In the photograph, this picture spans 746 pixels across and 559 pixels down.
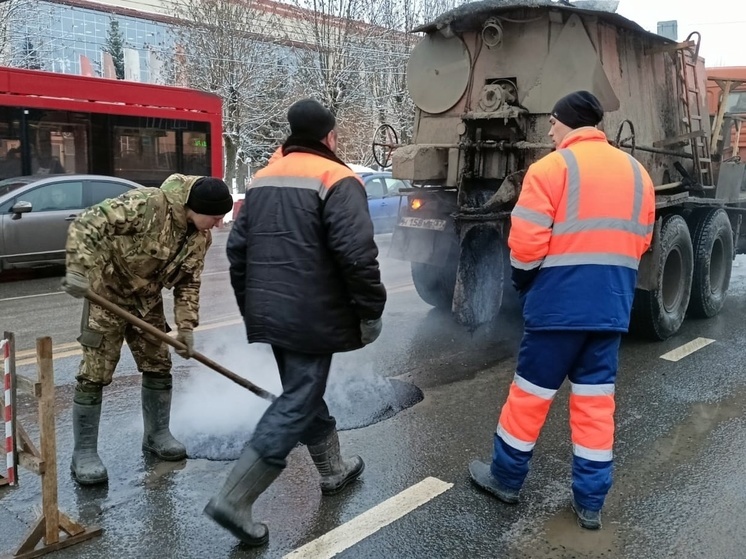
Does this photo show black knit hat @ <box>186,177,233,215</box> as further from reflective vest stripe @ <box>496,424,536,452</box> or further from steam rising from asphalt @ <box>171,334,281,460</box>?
reflective vest stripe @ <box>496,424,536,452</box>

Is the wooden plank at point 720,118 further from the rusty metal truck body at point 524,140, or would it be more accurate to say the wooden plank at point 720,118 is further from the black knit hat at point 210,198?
the black knit hat at point 210,198

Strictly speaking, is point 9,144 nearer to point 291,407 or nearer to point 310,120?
point 310,120

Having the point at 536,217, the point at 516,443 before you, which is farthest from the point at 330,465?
the point at 536,217

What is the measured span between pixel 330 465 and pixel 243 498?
62 cm

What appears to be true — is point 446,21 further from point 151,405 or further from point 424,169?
point 151,405

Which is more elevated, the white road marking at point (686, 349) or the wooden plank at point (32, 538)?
the wooden plank at point (32, 538)

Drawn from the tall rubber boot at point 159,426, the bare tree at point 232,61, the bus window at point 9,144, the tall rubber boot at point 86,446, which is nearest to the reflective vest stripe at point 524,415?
the tall rubber boot at point 159,426

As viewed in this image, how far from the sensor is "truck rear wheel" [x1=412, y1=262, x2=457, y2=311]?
24.0ft

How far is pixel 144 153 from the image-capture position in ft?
43.9

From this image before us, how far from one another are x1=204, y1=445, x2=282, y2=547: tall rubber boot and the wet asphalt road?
0.29 feet

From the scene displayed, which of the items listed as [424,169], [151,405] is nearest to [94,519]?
[151,405]

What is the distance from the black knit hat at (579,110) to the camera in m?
3.22

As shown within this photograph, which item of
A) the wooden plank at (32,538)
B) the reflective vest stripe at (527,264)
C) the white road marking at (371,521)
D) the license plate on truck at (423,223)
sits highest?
the reflective vest stripe at (527,264)

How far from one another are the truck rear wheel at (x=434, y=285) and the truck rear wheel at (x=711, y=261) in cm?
247
